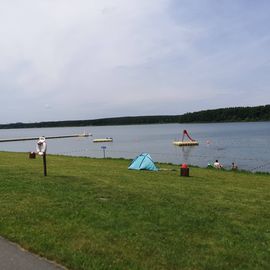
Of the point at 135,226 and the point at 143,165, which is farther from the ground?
the point at 135,226

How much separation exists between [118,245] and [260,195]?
7.63 m

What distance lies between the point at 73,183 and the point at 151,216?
4892mm

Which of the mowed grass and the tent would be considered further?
the tent

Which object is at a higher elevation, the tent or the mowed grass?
the mowed grass

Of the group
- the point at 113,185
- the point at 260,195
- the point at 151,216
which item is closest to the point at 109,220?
the point at 151,216

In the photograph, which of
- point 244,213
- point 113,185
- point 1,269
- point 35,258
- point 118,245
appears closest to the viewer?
point 1,269

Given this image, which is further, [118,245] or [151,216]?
[151,216]

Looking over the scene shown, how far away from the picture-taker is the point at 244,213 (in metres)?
9.70

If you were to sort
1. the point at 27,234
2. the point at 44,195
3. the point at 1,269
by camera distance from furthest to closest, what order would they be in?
the point at 44,195, the point at 27,234, the point at 1,269

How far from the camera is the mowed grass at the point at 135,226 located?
6182 mm

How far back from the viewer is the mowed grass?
6.18 m

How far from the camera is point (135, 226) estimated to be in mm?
7848

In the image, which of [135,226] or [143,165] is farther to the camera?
[143,165]

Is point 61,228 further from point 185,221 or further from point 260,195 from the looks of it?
point 260,195
